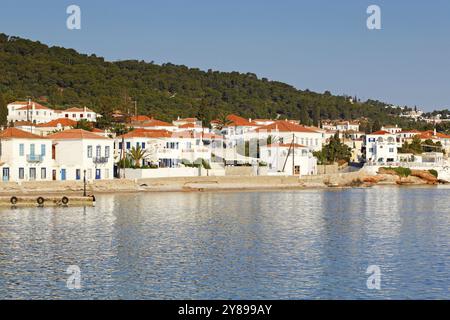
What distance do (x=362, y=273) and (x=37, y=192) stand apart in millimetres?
36518

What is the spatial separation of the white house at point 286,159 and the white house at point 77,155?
22.1 meters

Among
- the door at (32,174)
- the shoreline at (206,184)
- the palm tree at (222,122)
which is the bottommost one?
the shoreline at (206,184)

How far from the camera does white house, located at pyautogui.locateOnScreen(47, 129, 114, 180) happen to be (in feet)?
214

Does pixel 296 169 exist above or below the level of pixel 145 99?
below

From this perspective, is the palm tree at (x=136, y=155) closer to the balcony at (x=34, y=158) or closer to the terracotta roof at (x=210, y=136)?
the balcony at (x=34, y=158)

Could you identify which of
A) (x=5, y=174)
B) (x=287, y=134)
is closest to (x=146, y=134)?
(x=5, y=174)

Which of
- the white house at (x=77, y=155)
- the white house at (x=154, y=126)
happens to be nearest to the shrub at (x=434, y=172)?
the white house at (x=154, y=126)

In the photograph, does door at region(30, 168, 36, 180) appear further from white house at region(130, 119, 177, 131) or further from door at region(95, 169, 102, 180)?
white house at region(130, 119, 177, 131)

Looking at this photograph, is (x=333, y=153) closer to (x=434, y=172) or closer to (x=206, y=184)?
(x=434, y=172)

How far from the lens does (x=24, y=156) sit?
205ft

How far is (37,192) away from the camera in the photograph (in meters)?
59.2

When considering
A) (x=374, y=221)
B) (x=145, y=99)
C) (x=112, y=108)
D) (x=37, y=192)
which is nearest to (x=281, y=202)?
(x=374, y=221)

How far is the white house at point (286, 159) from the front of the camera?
276 ft
